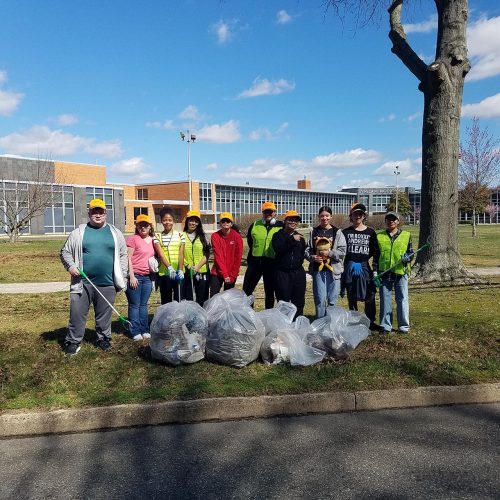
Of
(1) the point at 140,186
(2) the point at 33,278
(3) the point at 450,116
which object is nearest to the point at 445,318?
(3) the point at 450,116

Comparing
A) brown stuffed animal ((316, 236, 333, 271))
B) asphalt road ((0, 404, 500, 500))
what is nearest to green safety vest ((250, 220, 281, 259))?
brown stuffed animal ((316, 236, 333, 271))

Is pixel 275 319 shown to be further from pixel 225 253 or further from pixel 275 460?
pixel 275 460

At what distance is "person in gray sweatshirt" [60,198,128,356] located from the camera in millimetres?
5375

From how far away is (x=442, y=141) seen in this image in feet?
31.9

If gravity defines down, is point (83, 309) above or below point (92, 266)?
below

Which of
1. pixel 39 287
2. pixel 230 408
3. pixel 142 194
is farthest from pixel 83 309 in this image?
pixel 142 194

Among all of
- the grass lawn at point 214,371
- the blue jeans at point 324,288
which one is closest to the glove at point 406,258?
the blue jeans at point 324,288

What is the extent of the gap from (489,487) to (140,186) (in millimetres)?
78057

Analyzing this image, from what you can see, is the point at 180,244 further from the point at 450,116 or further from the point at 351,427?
the point at 450,116

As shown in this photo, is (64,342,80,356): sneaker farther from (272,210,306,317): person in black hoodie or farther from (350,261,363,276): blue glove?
(350,261,363,276): blue glove

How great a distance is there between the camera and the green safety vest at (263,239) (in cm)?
645

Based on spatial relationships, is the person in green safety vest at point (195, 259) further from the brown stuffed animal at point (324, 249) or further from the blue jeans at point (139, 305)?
the brown stuffed animal at point (324, 249)

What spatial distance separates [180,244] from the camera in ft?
20.4

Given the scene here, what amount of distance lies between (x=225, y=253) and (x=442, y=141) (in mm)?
5843
